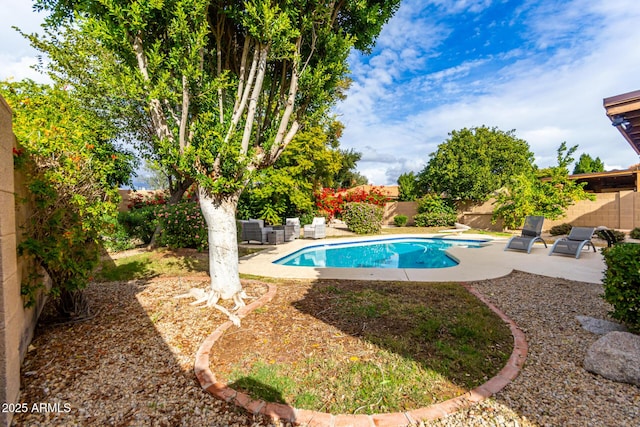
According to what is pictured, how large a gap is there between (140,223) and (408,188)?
20239 millimetres

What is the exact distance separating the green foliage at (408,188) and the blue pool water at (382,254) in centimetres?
955

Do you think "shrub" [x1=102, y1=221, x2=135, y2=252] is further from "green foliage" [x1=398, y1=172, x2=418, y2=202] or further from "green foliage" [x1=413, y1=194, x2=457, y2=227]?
"green foliage" [x1=398, y1=172, x2=418, y2=202]

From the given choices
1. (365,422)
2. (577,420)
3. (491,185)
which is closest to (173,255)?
(365,422)

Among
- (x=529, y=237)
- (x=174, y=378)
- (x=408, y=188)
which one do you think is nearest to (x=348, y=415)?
(x=174, y=378)

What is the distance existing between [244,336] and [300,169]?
12.9 m

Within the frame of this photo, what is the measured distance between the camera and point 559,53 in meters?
9.33

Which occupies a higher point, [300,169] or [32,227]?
[300,169]

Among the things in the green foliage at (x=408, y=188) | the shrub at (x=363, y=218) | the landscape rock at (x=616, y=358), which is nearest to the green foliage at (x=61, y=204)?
the landscape rock at (x=616, y=358)

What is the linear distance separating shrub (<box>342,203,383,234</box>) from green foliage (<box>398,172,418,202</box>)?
8744 mm

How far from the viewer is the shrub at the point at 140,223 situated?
10.9 meters

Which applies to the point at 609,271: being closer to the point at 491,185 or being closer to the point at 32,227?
the point at 32,227

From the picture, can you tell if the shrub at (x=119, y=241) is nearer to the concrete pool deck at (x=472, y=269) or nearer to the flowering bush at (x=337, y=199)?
the concrete pool deck at (x=472, y=269)

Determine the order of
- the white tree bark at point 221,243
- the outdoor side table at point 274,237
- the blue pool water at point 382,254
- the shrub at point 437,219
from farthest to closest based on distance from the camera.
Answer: the shrub at point 437,219
the outdoor side table at point 274,237
the blue pool water at point 382,254
the white tree bark at point 221,243

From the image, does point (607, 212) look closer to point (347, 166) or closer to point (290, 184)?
point (290, 184)
